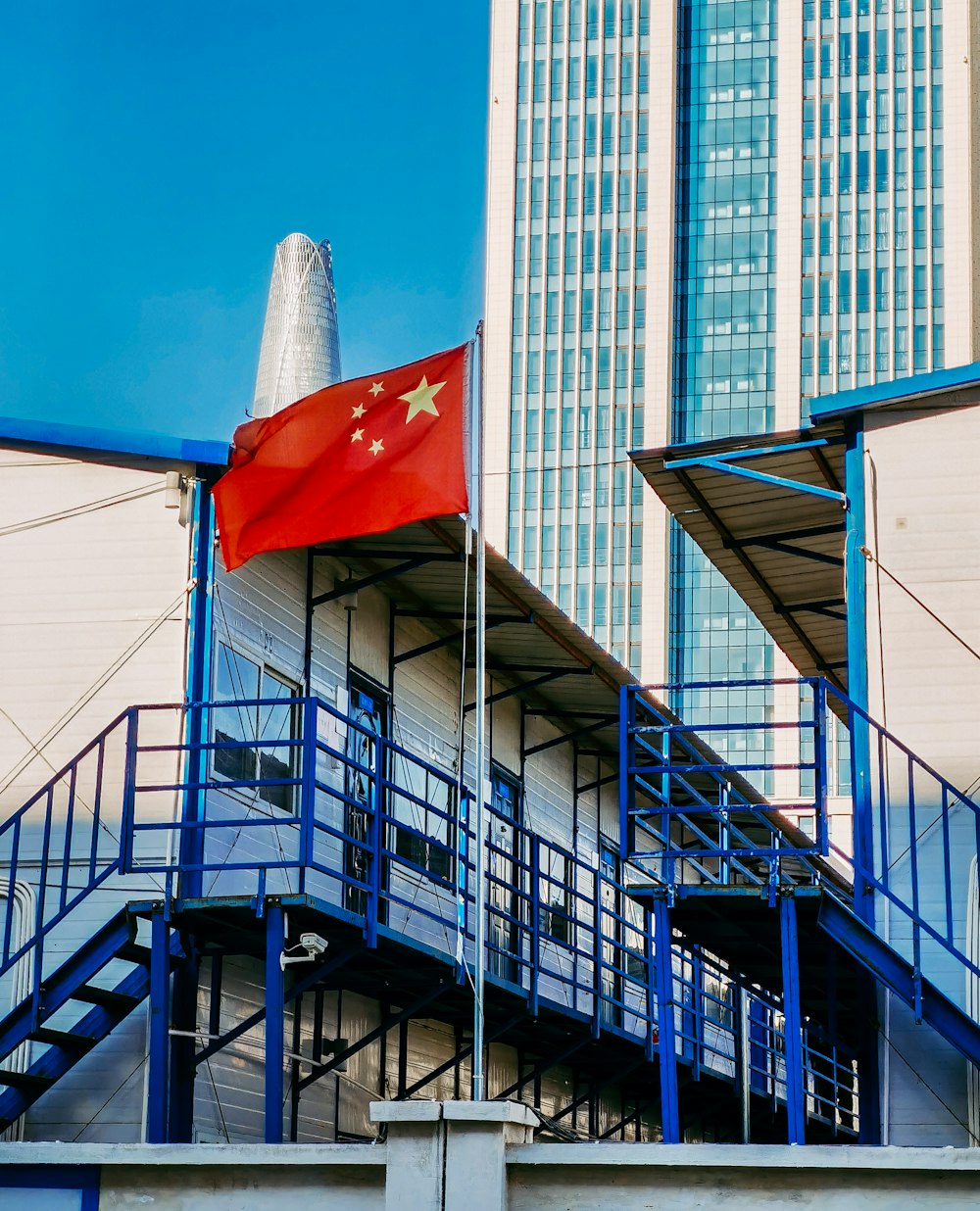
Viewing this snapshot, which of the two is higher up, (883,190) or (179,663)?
(883,190)

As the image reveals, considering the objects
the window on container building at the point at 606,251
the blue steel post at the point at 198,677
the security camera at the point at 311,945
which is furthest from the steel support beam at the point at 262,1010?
the window on container building at the point at 606,251

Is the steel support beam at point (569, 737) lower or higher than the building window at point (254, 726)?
higher

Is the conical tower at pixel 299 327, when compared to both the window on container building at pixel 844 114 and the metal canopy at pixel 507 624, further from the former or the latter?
the window on container building at pixel 844 114

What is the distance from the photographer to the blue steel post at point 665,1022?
15.8 meters

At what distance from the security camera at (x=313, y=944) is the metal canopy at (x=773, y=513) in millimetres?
5123

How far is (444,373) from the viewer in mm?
15875

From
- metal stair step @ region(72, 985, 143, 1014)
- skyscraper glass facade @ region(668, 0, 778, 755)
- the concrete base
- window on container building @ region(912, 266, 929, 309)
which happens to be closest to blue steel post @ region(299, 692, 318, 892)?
metal stair step @ region(72, 985, 143, 1014)

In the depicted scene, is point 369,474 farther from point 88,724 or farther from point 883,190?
point 883,190

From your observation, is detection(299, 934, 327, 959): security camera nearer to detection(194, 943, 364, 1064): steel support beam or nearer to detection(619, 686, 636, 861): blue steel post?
detection(194, 943, 364, 1064): steel support beam

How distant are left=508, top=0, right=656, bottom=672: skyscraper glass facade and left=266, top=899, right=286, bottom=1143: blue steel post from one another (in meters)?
104

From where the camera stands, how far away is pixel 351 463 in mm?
16062

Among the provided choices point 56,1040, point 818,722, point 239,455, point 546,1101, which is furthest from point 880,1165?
point 546,1101

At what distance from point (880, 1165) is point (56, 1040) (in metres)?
7.61

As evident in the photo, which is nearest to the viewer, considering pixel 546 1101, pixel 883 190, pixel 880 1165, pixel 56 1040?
pixel 880 1165
